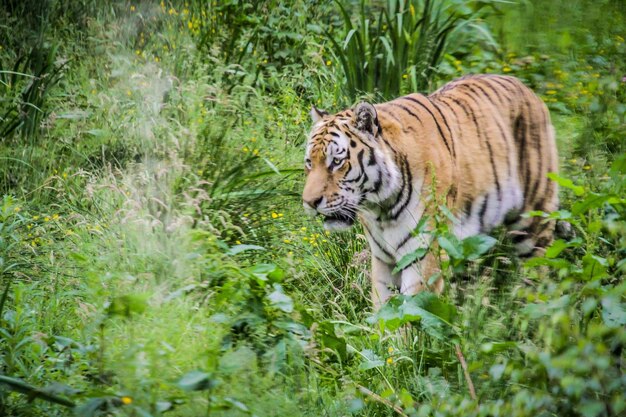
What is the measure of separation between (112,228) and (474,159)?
74.2 inches

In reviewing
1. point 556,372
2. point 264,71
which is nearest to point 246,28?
point 264,71

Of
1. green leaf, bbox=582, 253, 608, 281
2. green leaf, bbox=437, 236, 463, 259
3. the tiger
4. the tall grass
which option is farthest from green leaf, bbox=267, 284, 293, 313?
the tall grass

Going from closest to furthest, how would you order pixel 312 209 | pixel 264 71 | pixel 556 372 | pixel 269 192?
pixel 556 372 → pixel 312 209 → pixel 269 192 → pixel 264 71

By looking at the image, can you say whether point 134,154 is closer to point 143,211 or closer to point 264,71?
point 143,211

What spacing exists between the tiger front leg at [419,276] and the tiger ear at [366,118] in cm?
67

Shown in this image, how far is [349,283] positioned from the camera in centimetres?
455

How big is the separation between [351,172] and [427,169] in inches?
14.3

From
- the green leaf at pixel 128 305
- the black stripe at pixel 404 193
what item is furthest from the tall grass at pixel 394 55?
the green leaf at pixel 128 305

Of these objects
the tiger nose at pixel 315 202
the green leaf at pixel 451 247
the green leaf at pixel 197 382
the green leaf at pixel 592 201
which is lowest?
the tiger nose at pixel 315 202

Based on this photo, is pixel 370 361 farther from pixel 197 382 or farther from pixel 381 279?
pixel 197 382

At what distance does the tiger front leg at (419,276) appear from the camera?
3980mm

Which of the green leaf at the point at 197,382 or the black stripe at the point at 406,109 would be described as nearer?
the green leaf at the point at 197,382

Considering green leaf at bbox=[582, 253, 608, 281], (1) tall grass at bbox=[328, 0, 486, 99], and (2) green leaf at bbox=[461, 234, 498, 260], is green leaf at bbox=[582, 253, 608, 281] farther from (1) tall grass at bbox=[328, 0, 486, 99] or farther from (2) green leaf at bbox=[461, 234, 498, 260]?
(1) tall grass at bbox=[328, 0, 486, 99]

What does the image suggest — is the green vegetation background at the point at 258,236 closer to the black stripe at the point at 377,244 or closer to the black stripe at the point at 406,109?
the black stripe at the point at 377,244
